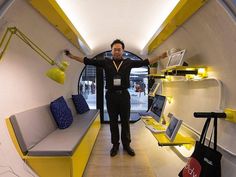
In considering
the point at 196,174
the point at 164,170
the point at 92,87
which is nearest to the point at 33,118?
the point at 164,170

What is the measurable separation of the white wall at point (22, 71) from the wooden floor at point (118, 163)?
3.66 feet

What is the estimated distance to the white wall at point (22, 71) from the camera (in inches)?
73.0

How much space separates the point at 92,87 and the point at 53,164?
409 cm

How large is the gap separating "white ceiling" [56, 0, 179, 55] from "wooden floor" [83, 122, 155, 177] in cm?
196

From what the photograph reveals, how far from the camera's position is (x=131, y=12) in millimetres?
2996

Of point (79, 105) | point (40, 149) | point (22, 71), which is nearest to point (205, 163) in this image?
point (40, 149)

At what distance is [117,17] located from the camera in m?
3.24

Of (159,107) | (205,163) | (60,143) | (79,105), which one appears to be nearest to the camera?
(205,163)

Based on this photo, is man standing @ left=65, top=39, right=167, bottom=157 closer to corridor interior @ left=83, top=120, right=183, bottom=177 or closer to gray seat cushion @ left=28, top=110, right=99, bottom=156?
corridor interior @ left=83, top=120, right=183, bottom=177

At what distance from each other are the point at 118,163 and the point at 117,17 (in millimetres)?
2183

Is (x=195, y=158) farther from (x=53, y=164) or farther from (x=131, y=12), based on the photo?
(x=131, y=12)

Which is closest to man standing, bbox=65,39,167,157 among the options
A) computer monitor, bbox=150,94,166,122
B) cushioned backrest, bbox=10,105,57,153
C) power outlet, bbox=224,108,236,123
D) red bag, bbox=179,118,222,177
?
computer monitor, bbox=150,94,166,122

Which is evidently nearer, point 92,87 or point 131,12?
point 131,12

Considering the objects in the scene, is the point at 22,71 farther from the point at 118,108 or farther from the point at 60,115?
the point at 118,108
